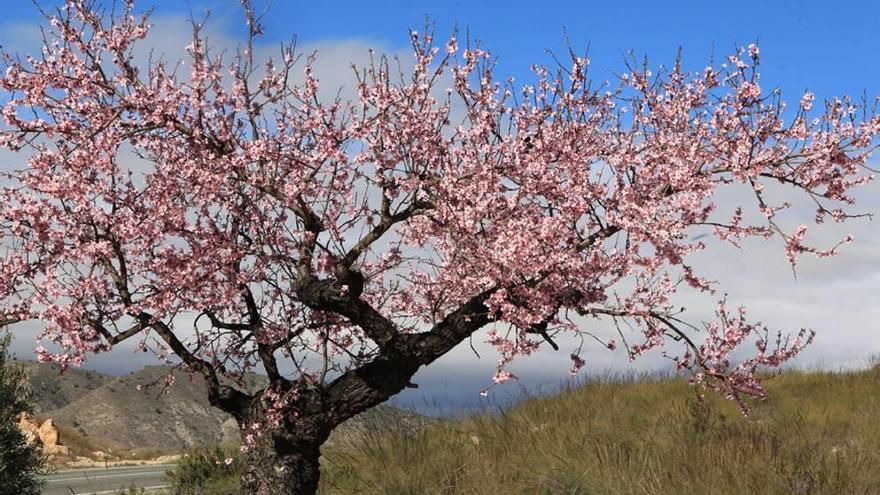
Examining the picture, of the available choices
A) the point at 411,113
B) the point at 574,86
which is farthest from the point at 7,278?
the point at 574,86

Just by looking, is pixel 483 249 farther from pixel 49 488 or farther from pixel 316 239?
pixel 49 488

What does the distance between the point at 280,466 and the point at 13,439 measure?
17.3 ft

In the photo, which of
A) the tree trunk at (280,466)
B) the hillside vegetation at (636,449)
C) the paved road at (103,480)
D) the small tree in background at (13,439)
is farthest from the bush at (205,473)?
the tree trunk at (280,466)

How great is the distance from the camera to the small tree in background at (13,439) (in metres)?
13.3

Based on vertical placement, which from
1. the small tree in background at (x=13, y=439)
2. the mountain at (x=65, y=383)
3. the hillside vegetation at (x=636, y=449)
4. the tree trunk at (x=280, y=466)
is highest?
the mountain at (x=65, y=383)

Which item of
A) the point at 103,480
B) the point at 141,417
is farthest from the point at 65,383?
the point at 103,480

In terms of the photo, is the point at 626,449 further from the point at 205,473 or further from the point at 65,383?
the point at 65,383

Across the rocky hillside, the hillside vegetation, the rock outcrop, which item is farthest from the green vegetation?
the rocky hillside

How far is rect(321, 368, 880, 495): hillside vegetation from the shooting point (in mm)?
9844

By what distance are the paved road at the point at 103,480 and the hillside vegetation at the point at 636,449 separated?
656cm

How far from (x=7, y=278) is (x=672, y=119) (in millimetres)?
7821

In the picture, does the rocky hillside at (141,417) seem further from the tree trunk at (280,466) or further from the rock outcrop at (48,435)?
the tree trunk at (280,466)

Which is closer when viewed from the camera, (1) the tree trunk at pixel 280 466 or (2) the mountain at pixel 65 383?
(1) the tree trunk at pixel 280 466

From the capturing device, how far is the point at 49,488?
1914 cm
